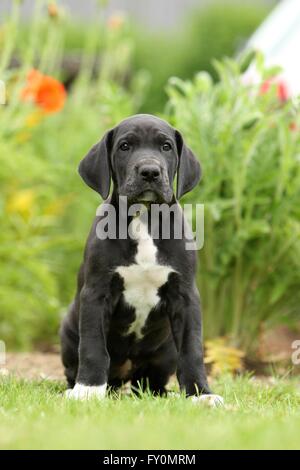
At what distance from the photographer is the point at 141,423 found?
312 centimetres

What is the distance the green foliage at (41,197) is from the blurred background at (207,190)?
1cm

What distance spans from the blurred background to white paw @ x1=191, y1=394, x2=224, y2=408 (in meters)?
1.38

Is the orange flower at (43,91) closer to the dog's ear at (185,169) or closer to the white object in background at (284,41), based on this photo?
the white object in background at (284,41)

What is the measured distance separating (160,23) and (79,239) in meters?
11.4

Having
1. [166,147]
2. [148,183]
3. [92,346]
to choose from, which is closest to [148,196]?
[148,183]

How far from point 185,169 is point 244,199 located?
135 cm

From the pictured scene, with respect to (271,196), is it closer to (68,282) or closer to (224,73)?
(224,73)

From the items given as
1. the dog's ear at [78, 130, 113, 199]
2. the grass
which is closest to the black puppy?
the dog's ear at [78, 130, 113, 199]

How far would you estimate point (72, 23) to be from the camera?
16.1 metres

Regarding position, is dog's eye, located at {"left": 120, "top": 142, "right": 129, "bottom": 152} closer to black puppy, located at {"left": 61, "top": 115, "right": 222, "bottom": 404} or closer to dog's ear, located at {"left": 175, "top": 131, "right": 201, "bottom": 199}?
black puppy, located at {"left": 61, "top": 115, "right": 222, "bottom": 404}

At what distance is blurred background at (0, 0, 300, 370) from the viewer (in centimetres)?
540

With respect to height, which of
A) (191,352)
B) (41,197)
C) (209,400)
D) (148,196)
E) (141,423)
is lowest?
(141,423)

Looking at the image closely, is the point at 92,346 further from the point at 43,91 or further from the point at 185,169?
the point at 43,91
